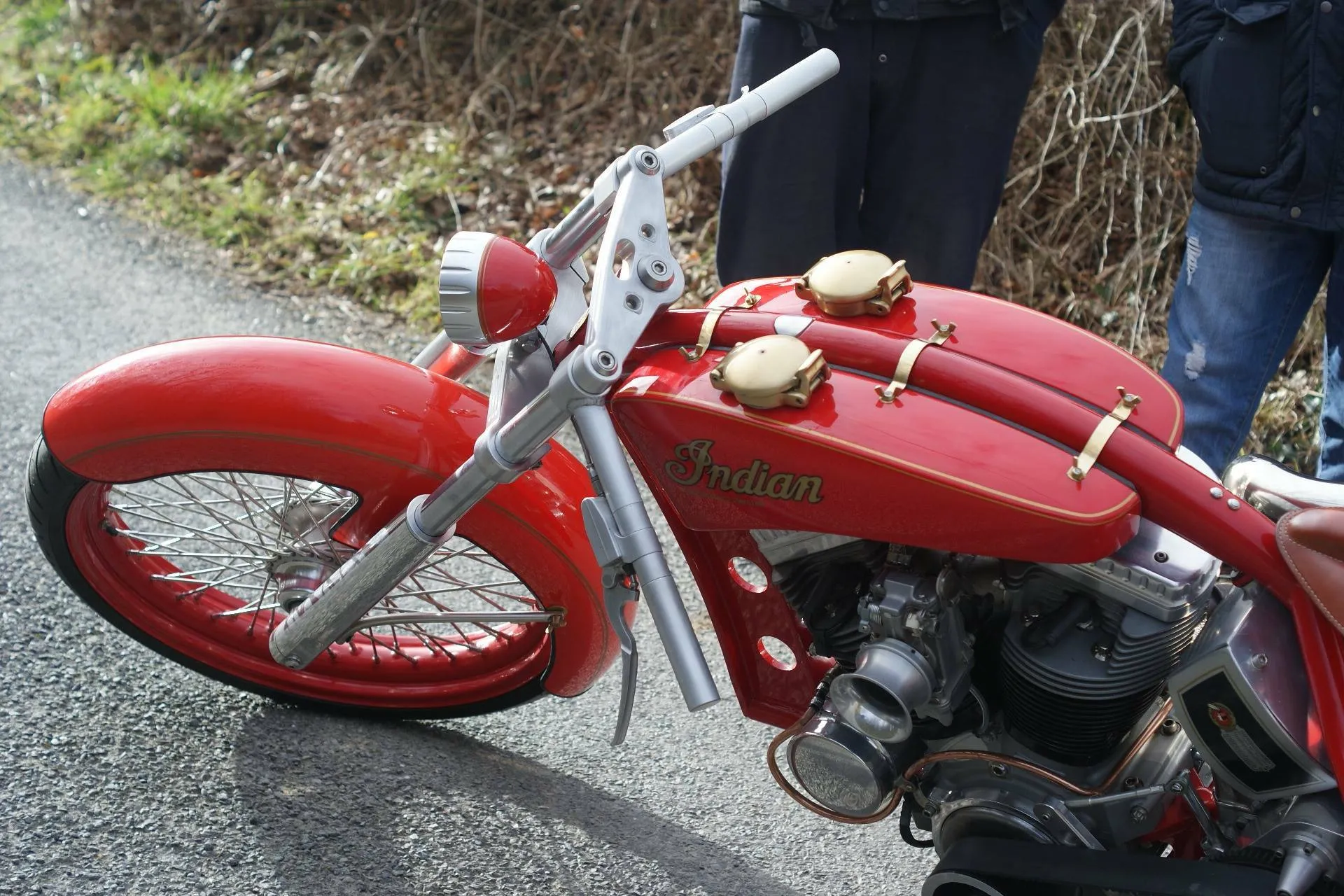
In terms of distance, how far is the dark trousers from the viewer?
8.84 feet

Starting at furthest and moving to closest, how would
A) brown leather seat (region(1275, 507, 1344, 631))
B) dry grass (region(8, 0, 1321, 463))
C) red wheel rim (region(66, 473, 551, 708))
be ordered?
dry grass (region(8, 0, 1321, 463))
red wheel rim (region(66, 473, 551, 708))
brown leather seat (region(1275, 507, 1344, 631))

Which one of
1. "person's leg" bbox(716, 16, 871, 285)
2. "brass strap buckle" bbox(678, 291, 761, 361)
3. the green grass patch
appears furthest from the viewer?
the green grass patch

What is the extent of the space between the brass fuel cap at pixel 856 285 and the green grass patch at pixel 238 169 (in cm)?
260

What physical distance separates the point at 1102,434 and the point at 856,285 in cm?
37

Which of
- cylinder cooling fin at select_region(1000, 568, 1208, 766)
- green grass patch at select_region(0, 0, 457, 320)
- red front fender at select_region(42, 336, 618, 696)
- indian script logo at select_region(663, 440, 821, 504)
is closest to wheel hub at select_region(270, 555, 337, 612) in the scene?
red front fender at select_region(42, 336, 618, 696)

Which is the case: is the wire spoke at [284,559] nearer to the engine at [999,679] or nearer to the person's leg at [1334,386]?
the engine at [999,679]

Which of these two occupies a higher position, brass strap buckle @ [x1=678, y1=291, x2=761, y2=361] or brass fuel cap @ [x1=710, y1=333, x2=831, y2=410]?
brass fuel cap @ [x1=710, y1=333, x2=831, y2=410]

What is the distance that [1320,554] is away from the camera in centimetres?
146

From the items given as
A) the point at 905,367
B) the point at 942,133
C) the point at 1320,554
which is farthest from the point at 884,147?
the point at 1320,554

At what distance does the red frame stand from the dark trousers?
988 millimetres

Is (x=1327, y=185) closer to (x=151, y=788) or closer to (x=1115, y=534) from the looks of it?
(x=1115, y=534)

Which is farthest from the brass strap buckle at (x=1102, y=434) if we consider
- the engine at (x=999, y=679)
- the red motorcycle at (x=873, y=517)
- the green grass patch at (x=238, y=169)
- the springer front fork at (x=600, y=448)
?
the green grass patch at (x=238, y=169)

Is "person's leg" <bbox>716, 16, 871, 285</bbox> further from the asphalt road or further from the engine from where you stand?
the engine

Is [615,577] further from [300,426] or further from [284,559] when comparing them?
[284,559]
